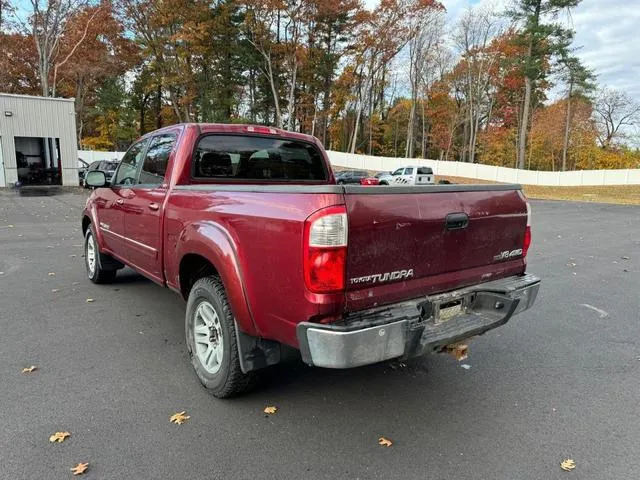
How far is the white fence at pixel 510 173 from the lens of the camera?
37094 mm

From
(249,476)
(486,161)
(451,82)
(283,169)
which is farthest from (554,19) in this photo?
(249,476)

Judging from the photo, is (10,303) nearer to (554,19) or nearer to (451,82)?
(554,19)

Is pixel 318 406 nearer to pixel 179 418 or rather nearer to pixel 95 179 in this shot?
pixel 179 418

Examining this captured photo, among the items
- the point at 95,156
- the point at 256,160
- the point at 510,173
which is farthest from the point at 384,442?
the point at 95,156

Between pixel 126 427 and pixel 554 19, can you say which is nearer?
pixel 126 427

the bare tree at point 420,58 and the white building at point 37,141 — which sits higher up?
the bare tree at point 420,58

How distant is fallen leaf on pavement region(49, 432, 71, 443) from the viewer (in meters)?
2.69

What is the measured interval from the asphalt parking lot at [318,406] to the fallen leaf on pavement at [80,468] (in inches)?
1.9

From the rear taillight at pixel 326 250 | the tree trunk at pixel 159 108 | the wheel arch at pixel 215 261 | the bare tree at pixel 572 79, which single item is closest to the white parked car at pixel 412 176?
the bare tree at pixel 572 79

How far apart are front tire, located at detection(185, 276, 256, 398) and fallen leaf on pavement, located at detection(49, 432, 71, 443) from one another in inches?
34.9

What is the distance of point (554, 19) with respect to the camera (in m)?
33.2

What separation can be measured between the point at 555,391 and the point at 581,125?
54285 mm

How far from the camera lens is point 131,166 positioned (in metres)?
4.89

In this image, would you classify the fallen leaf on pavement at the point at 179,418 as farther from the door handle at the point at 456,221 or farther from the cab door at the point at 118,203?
the cab door at the point at 118,203
